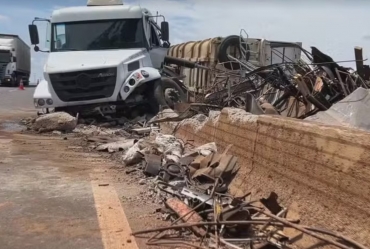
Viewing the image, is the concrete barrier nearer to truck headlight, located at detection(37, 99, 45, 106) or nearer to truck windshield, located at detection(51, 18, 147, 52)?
truck windshield, located at detection(51, 18, 147, 52)

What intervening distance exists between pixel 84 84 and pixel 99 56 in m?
0.89

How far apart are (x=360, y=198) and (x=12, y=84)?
42.8 metres

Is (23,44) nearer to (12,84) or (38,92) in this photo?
(12,84)

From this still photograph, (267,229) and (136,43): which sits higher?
(136,43)

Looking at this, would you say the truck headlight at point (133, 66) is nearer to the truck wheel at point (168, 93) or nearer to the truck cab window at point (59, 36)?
the truck wheel at point (168, 93)

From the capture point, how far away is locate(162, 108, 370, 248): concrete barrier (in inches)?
134

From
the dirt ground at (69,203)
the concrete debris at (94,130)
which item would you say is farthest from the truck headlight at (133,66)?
the dirt ground at (69,203)

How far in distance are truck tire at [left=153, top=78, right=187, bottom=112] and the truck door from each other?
0.79 metres

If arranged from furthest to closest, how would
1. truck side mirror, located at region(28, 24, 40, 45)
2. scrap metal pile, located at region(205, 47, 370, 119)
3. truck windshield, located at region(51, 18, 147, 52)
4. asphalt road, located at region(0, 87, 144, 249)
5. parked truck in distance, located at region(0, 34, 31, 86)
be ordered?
parked truck in distance, located at region(0, 34, 31, 86) → truck side mirror, located at region(28, 24, 40, 45) → truck windshield, located at region(51, 18, 147, 52) → scrap metal pile, located at region(205, 47, 370, 119) → asphalt road, located at region(0, 87, 144, 249)

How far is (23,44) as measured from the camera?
46.1m

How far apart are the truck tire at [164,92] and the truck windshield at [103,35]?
1.20 m

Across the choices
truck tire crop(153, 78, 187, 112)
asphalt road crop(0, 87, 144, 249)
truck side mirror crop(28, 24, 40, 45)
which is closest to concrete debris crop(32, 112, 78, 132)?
truck tire crop(153, 78, 187, 112)

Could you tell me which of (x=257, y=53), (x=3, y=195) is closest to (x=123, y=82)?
(x=257, y=53)

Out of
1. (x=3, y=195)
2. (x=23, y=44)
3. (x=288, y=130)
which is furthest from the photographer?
(x=23, y=44)
